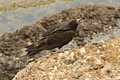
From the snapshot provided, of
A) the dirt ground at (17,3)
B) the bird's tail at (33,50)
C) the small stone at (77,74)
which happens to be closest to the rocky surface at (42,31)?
the bird's tail at (33,50)

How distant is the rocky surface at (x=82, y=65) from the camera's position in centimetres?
658

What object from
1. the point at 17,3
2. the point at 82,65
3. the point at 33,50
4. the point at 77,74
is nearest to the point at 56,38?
the point at 33,50

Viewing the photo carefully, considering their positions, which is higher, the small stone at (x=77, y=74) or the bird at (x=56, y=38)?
the bird at (x=56, y=38)

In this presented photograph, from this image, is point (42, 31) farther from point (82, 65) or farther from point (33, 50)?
point (82, 65)

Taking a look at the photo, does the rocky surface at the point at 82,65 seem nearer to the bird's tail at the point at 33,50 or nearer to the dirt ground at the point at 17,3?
the bird's tail at the point at 33,50

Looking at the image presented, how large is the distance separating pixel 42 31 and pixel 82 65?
13.9 ft

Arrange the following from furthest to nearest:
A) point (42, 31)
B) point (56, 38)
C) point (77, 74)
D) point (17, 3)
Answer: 1. point (17, 3)
2. point (42, 31)
3. point (56, 38)
4. point (77, 74)

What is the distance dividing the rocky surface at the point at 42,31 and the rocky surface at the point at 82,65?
2050 millimetres

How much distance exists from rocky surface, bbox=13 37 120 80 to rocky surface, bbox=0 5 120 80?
2.05 m

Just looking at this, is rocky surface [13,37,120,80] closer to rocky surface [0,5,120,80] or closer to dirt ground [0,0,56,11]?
rocky surface [0,5,120,80]

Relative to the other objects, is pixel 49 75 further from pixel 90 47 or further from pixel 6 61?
pixel 6 61

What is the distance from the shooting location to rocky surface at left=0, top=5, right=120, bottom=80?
9.79m

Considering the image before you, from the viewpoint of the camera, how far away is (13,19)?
47.7 ft

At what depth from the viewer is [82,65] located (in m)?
6.98
